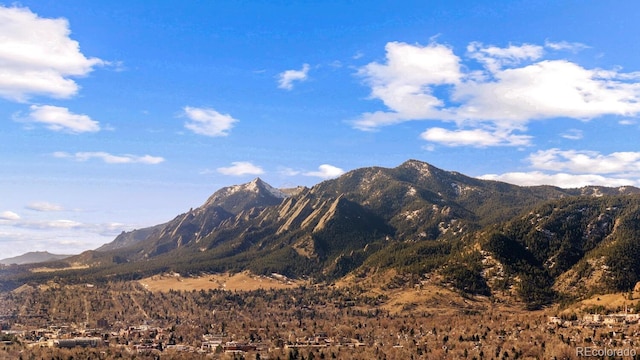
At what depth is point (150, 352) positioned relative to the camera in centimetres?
18312

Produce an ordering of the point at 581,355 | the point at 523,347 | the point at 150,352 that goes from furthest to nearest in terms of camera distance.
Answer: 1. the point at 150,352
2. the point at 523,347
3. the point at 581,355

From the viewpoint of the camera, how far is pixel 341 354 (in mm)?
172875

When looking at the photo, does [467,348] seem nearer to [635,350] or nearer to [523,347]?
[523,347]

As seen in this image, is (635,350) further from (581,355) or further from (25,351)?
(25,351)

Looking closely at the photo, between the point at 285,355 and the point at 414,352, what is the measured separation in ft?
117

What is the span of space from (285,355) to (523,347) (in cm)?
6445

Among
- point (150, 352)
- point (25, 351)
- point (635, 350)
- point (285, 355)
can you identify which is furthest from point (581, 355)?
point (25, 351)

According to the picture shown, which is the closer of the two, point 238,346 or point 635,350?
point 635,350

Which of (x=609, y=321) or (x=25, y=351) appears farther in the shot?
(x=609, y=321)

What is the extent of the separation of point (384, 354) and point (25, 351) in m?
102

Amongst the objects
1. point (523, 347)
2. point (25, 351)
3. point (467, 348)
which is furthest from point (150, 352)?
point (523, 347)

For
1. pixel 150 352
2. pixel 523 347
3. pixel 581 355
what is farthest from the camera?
pixel 150 352

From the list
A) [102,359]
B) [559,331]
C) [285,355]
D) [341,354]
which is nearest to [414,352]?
[341,354]

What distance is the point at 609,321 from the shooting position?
7648 inches
